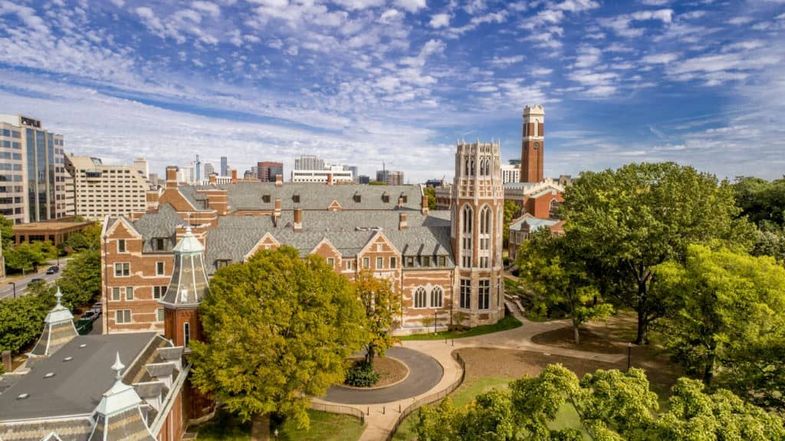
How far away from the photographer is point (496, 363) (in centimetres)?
4659

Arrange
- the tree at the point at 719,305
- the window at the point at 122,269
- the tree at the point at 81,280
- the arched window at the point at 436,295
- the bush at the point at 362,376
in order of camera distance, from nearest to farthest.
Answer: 1. the tree at the point at 719,305
2. the bush at the point at 362,376
3. the window at the point at 122,269
4. the arched window at the point at 436,295
5. the tree at the point at 81,280

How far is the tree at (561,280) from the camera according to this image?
50.1m

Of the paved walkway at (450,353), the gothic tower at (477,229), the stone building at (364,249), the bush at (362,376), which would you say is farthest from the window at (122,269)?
the gothic tower at (477,229)

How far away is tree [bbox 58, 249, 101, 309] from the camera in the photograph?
59.2 m

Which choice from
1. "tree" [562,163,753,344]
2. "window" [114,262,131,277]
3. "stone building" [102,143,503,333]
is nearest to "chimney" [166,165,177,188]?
"stone building" [102,143,503,333]

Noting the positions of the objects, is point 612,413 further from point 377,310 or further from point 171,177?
point 171,177

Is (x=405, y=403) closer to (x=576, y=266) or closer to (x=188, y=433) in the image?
(x=188, y=433)

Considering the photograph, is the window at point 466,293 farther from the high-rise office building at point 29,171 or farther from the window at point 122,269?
the high-rise office building at point 29,171

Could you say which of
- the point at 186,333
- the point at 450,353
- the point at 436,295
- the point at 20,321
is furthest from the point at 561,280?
the point at 20,321

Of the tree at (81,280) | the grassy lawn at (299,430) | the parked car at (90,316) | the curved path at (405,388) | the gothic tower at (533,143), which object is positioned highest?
the gothic tower at (533,143)

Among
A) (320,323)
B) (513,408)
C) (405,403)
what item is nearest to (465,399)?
(405,403)

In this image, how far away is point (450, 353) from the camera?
50.1 metres

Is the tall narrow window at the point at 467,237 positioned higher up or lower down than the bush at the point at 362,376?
higher up

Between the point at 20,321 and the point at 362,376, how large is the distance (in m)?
34.8
